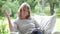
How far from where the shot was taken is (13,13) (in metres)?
3.33

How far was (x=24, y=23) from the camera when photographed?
Result: 2918 millimetres

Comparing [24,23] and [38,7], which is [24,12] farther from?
[38,7]

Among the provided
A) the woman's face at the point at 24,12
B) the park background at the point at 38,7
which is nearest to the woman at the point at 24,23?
the woman's face at the point at 24,12

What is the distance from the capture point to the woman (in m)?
2.89

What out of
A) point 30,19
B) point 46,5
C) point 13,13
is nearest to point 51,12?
point 46,5

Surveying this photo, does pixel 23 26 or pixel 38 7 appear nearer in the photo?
pixel 23 26

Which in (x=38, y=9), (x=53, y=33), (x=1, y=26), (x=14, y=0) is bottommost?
(x=53, y=33)

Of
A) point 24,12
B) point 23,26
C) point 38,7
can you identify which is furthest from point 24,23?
point 38,7

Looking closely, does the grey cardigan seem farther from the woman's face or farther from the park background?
the park background

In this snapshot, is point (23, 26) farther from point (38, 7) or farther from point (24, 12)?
point (38, 7)

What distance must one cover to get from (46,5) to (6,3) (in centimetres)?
82

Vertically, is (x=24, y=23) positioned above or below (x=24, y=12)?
below

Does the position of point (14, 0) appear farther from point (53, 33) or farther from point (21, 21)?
point (53, 33)

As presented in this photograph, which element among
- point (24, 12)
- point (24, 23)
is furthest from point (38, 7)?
point (24, 23)
